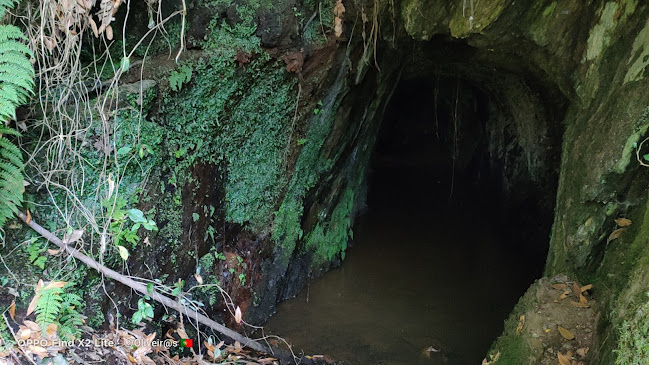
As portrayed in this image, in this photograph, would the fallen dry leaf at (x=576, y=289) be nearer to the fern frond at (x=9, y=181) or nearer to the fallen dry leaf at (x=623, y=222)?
the fallen dry leaf at (x=623, y=222)

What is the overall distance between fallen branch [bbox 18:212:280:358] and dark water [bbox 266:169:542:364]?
2.11 feet

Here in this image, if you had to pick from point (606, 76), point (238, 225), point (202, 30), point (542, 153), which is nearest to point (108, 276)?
point (238, 225)

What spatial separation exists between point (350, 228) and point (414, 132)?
33.5ft

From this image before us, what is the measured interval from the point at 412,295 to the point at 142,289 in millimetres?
3573

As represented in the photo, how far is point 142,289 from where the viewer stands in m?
3.29

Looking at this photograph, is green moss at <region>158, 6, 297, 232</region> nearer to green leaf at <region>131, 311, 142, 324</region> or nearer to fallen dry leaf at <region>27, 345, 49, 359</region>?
green leaf at <region>131, 311, 142, 324</region>

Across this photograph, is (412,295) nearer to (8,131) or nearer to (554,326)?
(554,326)

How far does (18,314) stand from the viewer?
2.67 meters

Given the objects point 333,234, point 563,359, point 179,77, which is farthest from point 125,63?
point 333,234

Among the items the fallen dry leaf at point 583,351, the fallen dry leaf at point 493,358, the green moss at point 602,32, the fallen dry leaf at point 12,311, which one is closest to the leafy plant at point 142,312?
the fallen dry leaf at point 12,311

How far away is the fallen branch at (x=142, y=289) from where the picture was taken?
293 cm

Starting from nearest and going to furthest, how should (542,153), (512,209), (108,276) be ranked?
(108,276)
(542,153)
(512,209)

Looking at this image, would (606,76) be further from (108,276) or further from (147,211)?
(108,276)

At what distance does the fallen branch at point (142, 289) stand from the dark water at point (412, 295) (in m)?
0.64
